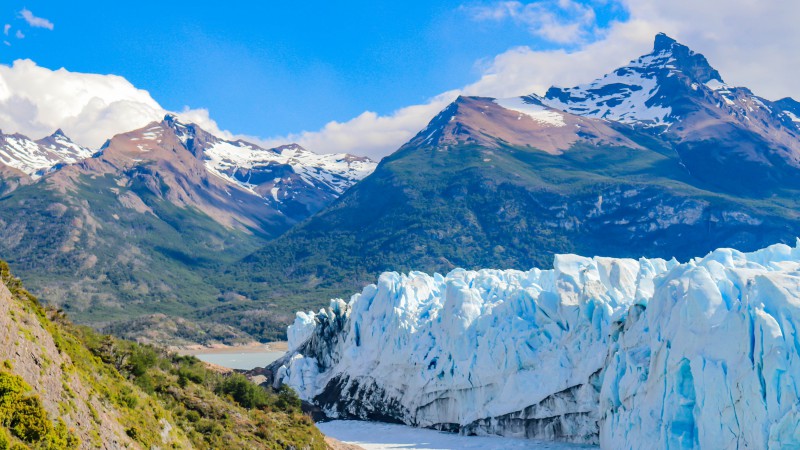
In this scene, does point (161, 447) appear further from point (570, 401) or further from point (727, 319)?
point (570, 401)

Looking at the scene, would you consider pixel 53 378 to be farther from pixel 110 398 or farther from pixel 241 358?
pixel 241 358

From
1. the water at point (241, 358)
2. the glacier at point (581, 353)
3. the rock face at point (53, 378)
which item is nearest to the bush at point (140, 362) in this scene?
the rock face at point (53, 378)

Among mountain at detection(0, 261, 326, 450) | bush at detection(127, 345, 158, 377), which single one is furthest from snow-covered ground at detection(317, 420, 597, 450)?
bush at detection(127, 345, 158, 377)

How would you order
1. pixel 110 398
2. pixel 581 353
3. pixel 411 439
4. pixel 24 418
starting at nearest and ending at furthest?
pixel 24 418 → pixel 110 398 → pixel 581 353 → pixel 411 439

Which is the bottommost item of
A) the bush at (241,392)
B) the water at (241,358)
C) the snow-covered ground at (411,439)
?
the snow-covered ground at (411,439)

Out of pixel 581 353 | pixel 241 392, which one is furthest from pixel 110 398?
pixel 581 353

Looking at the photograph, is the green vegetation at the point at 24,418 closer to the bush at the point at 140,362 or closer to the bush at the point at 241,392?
the bush at the point at 140,362

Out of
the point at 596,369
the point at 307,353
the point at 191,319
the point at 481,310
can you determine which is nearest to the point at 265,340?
the point at 191,319
